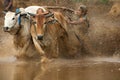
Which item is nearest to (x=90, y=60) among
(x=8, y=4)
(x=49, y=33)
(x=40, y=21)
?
(x=49, y=33)

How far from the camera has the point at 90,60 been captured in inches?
573

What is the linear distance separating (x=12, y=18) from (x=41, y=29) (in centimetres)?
92

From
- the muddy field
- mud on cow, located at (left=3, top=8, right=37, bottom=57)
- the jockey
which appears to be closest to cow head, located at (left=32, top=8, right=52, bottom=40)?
mud on cow, located at (left=3, top=8, right=37, bottom=57)

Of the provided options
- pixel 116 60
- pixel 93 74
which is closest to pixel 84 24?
pixel 116 60

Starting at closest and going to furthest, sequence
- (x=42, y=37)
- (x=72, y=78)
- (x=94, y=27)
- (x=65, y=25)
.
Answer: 1. (x=72, y=78)
2. (x=42, y=37)
3. (x=65, y=25)
4. (x=94, y=27)

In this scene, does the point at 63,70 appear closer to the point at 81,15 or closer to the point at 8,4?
the point at 81,15

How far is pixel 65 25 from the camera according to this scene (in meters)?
15.0

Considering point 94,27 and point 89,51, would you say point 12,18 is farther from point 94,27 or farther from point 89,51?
point 94,27

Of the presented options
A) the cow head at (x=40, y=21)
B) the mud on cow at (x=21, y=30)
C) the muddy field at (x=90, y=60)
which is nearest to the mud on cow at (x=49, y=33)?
the cow head at (x=40, y=21)

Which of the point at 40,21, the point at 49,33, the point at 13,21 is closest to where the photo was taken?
the point at 40,21

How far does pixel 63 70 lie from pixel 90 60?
91.0 inches

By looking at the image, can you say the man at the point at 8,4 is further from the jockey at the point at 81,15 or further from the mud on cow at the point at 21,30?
the mud on cow at the point at 21,30

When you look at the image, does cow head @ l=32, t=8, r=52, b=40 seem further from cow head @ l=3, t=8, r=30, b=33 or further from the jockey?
the jockey

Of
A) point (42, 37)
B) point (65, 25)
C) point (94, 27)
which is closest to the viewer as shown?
point (42, 37)
